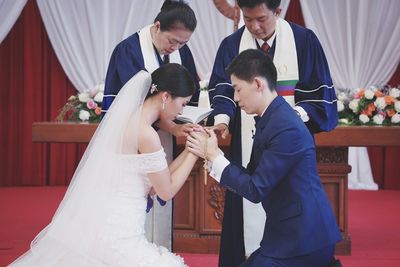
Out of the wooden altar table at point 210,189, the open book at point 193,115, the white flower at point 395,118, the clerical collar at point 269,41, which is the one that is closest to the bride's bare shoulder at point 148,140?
the open book at point 193,115

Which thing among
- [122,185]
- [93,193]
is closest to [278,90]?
[122,185]

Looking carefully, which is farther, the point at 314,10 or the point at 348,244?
the point at 314,10

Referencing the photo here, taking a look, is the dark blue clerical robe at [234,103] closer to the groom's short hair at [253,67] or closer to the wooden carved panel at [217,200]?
the groom's short hair at [253,67]

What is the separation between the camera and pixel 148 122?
3.27 metres

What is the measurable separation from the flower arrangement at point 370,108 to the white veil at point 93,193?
8.11ft

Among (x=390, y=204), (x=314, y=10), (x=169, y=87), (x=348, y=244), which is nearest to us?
(x=169, y=87)

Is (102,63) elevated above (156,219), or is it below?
above

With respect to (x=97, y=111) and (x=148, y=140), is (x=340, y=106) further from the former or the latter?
(x=148, y=140)

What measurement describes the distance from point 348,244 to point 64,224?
2529 millimetres

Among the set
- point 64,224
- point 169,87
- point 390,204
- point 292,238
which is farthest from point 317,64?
point 390,204

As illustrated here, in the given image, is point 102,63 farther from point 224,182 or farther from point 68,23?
point 224,182

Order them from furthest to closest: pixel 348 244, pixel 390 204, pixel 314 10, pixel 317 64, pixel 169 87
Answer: pixel 314 10
pixel 390 204
pixel 348 244
pixel 317 64
pixel 169 87

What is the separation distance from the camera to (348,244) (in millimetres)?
5070

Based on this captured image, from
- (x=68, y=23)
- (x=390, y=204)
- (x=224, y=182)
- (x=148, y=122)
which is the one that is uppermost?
(x=68, y=23)
